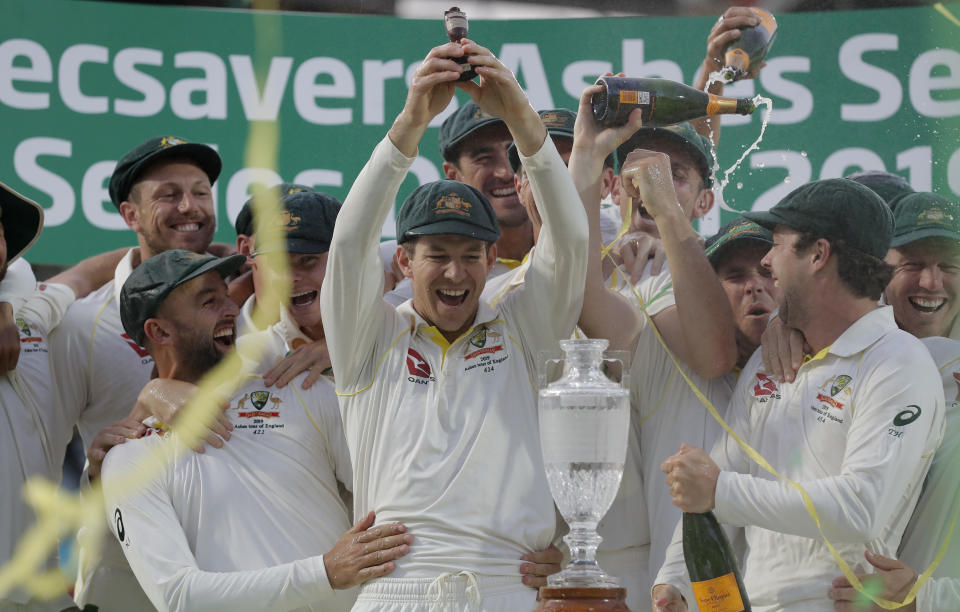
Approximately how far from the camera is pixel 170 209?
4789 millimetres

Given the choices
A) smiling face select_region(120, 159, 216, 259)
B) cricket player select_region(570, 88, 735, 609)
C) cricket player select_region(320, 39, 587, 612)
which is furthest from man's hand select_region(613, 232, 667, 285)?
smiling face select_region(120, 159, 216, 259)

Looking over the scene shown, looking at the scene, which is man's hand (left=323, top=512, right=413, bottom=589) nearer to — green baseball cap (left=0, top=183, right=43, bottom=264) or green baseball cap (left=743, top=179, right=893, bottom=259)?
green baseball cap (left=743, top=179, right=893, bottom=259)

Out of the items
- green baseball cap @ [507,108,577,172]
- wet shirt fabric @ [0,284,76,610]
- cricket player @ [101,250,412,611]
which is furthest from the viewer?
wet shirt fabric @ [0,284,76,610]

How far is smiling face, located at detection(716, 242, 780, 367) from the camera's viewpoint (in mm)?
4008

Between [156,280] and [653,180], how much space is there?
5.44ft

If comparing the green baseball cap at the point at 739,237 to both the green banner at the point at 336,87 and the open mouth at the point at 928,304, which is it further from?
the green banner at the point at 336,87

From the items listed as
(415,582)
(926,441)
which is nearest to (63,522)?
(415,582)

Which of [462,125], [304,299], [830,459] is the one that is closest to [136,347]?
[304,299]

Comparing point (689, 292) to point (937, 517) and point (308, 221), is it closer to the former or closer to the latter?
point (937, 517)

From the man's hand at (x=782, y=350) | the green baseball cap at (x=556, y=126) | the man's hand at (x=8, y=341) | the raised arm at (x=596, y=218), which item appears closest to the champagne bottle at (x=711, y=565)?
the man's hand at (x=782, y=350)

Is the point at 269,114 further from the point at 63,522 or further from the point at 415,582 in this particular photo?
the point at 415,582

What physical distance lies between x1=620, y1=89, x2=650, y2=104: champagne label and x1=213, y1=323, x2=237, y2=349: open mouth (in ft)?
4.95

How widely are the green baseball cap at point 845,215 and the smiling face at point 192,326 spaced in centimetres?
186

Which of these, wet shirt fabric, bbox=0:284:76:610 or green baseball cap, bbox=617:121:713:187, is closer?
green baseball cap, bbox=617:121:713:187
